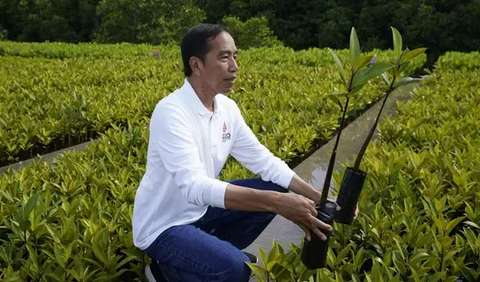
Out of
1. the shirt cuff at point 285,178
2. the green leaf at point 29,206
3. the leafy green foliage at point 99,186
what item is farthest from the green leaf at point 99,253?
the shirt cuff at point 285,178

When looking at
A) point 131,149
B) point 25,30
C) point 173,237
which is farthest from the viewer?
point 25,30

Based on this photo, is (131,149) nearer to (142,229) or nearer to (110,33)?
(142,229)

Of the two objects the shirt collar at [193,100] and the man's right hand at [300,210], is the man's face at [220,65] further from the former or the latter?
the man's right hand at [300,210]

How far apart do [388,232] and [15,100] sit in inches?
223

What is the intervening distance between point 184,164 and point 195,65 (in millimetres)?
569

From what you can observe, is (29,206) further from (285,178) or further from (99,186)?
(285,178)

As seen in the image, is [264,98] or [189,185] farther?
[264,98]

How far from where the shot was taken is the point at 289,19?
33.3 metres

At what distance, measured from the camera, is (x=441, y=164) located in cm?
364

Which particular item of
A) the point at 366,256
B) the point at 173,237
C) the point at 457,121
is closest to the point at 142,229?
the point at 173,237

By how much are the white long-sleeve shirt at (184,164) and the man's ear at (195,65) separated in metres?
0.09

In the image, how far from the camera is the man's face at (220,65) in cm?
238

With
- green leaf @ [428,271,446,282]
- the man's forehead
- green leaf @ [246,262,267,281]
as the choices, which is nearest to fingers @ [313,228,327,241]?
green leaf @ [246,262,267,281]

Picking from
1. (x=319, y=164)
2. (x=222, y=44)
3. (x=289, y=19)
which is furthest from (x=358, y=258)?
(x=289, y=19)
